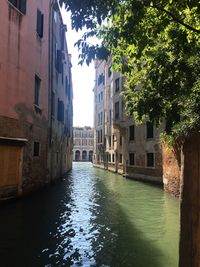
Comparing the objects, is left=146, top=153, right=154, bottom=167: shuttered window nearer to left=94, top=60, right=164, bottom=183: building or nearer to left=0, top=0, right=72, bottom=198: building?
left=94, top=60, right=164, bottom=183: building

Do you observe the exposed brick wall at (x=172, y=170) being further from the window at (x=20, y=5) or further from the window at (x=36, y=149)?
the window at (x=20, y=5)

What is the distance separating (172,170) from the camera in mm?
15750

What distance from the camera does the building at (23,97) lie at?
12.5 meters

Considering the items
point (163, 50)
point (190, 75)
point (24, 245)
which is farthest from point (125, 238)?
point (163, 50)

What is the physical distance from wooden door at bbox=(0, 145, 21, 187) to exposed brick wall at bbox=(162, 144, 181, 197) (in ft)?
18.4

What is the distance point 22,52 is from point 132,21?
A: 951 centimetres

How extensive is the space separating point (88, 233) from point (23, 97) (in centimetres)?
685

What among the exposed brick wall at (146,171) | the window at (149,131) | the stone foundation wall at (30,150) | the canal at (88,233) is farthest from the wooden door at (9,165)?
the window at (149,131)

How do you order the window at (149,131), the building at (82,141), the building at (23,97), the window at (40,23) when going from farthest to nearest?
the building at (82,141) → the window at (149,131) → the window at (40,23) → the building at (23,97)

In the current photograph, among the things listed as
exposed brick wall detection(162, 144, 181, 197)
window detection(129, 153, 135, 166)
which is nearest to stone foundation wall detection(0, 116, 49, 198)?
exposed brick wall detection(162, 144, 181, 197)

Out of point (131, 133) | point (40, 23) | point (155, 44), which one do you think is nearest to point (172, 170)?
point (40, 23)

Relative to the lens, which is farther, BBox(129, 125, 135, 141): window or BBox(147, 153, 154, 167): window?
BBox(129, 125, 135, 141): window

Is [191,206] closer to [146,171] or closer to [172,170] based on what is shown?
[172,170]

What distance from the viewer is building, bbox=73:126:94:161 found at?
8275 centimetres
